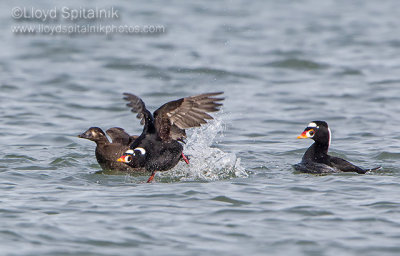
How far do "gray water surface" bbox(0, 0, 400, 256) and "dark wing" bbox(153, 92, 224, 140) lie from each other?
0.60 m

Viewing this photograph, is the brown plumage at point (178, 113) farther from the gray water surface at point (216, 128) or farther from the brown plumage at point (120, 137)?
the brown plumage at point (120, 137)

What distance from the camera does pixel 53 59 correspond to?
818 inches

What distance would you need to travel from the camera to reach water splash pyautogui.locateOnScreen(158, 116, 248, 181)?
9.61 metres

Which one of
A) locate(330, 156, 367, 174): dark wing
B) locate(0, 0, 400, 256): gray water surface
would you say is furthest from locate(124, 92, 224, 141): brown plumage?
locate(330, 156, 367, 174): dark wing

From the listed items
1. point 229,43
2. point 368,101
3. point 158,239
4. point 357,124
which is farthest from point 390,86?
point 158,239

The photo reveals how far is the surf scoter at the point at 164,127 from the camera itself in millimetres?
9531

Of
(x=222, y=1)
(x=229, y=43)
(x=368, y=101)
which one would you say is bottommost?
(x=368, y=101)

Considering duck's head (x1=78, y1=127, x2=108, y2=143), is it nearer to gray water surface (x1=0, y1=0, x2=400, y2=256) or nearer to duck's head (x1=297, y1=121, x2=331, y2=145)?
gray water surface (x1=0, y1=0, x2=400, y2=256)

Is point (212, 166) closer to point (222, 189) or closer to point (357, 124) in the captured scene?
point (222, 189)

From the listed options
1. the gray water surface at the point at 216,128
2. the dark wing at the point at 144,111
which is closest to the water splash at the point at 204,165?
the gray water surface at the point at 216,128

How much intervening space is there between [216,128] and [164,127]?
200cm

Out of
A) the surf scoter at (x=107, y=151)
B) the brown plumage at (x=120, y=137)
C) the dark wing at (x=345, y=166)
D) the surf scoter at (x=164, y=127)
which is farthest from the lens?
the brown plumage at (x=120, y=137)

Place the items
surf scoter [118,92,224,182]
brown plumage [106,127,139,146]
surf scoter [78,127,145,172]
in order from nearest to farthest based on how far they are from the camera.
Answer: surf scoter [118,92,224,182] → surf scoter [78,127,145,172] → brown plumage [106,127,139,146]

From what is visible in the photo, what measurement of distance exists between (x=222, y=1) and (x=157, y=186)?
21.2 m
